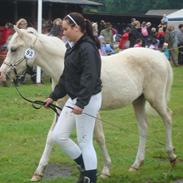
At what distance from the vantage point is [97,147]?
9938 millimetres

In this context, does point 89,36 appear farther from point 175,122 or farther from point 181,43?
point 181,43

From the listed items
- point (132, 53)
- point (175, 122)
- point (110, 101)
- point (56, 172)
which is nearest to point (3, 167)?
point (56, 172)

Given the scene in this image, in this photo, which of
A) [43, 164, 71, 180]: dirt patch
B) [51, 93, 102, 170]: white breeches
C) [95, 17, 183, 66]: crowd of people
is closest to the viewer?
[51, 93, 102, 170]: white breeches

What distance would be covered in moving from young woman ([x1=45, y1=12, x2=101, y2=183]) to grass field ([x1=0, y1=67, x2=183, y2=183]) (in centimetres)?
99

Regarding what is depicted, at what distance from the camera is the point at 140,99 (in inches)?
355

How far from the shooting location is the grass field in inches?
316

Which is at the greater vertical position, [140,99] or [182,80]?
[140,99]

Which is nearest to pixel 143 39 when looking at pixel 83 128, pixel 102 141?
pixel 102 141

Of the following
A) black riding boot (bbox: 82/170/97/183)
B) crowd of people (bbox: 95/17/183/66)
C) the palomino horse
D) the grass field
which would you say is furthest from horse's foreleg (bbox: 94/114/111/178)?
crowd of people (bbox: 95/17/183/66)

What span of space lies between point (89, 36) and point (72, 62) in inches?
14.6

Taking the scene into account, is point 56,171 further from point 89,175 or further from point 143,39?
point 143,39

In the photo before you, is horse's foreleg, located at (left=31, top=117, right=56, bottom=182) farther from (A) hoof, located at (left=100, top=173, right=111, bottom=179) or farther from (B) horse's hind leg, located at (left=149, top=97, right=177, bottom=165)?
(B) horse's hind leg, located at (left=149, top=97, right=177, bottom=165)

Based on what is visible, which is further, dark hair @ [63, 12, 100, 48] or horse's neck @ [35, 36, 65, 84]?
horse's neck @ [35, 36, 65, 84]

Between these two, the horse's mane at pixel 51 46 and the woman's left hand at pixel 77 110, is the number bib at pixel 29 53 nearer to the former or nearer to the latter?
the horse's mane at pixel 51 46
